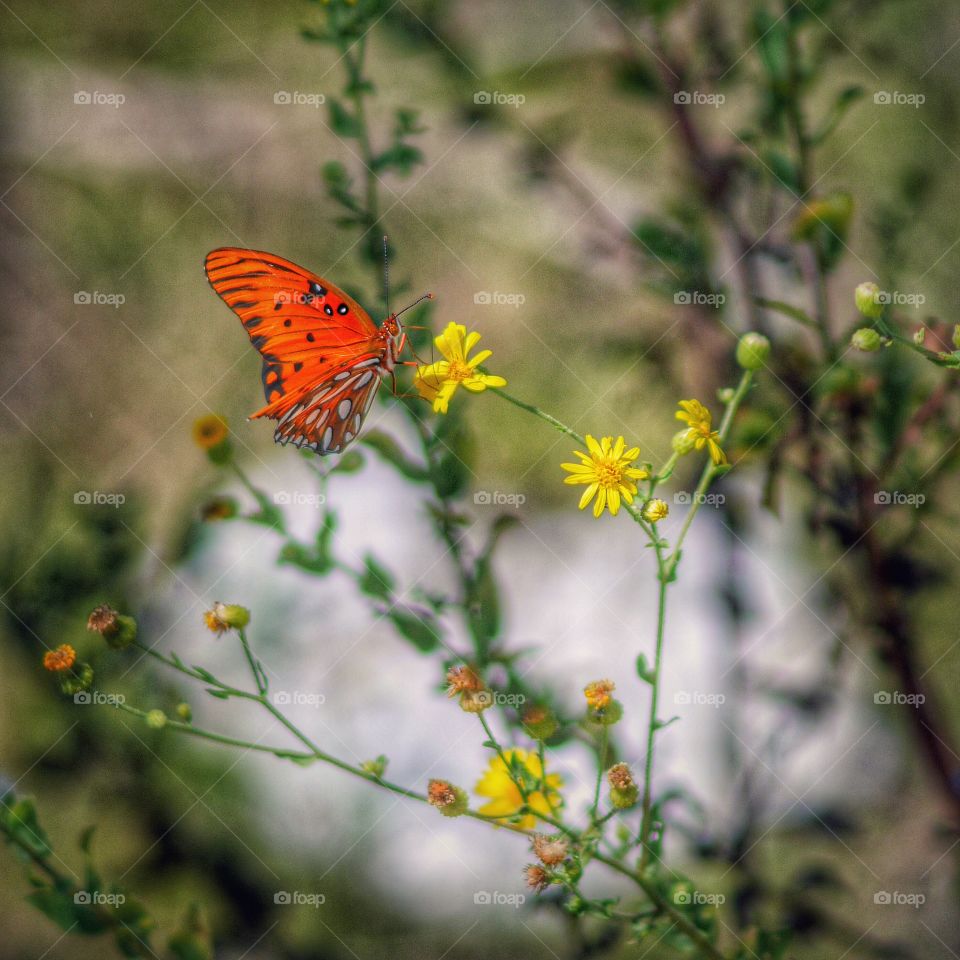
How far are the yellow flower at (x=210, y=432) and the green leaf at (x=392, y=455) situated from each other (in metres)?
0.30

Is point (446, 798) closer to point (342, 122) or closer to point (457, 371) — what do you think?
point (457, 371)

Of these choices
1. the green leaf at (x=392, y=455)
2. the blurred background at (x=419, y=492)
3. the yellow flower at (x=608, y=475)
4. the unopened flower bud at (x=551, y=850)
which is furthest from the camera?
the blurred background at (x=419, y=492)

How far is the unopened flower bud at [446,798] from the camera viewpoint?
4.63 ft

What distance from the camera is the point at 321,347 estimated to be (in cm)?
178

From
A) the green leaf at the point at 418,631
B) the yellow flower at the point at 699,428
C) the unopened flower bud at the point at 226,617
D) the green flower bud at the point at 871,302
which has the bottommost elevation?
the unopened flower bud at the point at 226,617

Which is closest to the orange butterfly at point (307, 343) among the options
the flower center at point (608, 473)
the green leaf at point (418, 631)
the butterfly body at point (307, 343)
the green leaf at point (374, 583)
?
the butterfly body at point (307, 343)

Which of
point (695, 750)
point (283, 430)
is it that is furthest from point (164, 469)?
point (695, 750)

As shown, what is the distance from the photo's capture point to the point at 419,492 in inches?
104

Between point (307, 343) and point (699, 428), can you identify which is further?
point (307, 343)

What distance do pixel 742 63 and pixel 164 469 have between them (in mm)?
2250

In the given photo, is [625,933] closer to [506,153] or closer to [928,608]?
[928,608]

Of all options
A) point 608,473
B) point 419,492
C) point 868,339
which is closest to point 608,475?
point 608,473

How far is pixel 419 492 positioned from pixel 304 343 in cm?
92

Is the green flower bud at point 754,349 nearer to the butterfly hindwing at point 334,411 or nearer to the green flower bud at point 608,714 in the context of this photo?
the green flower bud at point 608,714
